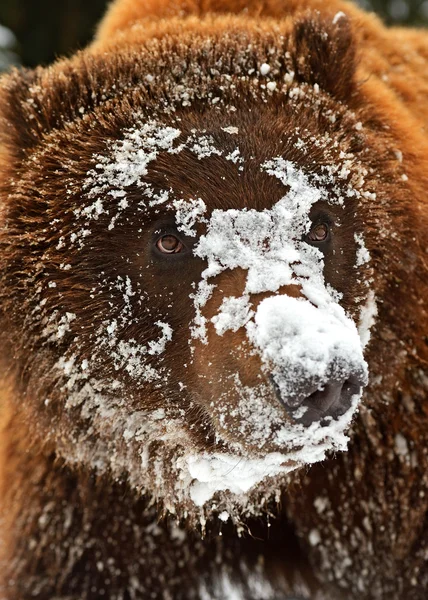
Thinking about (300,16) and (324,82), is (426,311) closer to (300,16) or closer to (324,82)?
(324,82)

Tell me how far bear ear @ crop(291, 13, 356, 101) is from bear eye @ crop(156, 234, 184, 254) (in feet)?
2.71

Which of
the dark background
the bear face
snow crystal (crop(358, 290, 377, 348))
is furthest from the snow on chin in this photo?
the dark background

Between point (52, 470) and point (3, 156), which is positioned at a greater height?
point (3, 156)

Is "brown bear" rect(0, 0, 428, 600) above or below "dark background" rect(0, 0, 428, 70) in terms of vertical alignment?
above

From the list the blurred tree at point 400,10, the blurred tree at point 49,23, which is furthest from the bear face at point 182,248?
the blurred tree at point 400,10

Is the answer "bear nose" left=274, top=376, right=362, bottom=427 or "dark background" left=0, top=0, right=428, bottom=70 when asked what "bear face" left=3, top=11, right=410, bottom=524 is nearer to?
"bear nose" left=274, top=376, right=362, bottom=427

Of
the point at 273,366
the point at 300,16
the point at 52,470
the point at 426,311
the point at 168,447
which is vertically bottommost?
the point at 52,470

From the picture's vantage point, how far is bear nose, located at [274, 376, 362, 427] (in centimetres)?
238

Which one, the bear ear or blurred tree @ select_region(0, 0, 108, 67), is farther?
blurred tree @ select_region(0, 0, 108, 67)

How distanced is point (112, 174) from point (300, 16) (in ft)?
3.52

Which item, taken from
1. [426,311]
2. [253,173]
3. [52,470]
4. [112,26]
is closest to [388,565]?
[426,311]

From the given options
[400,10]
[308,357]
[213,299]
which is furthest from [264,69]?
[400,10]

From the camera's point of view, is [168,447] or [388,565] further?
[388,565]

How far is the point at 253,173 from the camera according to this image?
9.20ft
